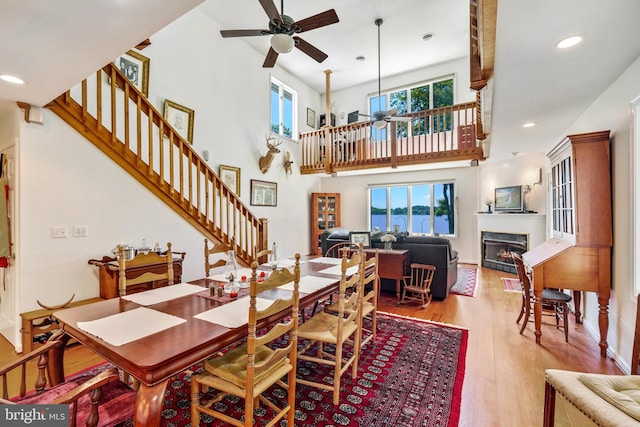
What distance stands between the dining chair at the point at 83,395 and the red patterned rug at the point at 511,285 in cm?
546

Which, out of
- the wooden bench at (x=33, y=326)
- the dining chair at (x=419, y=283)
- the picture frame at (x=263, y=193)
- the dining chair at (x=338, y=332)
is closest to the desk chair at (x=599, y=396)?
the dining chair at (x=338, y=332)

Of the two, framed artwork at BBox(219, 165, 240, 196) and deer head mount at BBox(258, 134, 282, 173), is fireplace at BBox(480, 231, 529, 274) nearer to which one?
deer head mount at BBox(258, 134, 282, 173)

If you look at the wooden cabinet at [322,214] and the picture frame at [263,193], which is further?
the wooden cabinet at [322,214]

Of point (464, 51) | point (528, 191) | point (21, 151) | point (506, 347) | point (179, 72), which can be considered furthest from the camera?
point (464, 51)

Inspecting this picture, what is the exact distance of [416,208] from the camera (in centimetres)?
799

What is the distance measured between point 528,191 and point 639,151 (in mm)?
4460

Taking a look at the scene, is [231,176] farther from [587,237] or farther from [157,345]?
[587,237]

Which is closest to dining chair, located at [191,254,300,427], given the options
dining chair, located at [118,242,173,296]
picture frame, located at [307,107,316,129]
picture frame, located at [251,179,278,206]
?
dining chair, located at [118,242,173,296]

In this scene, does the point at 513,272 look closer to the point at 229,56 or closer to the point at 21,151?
the point at 229,56

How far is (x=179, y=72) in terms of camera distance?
15.7 feet

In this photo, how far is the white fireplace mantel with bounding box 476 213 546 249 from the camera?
5758mm

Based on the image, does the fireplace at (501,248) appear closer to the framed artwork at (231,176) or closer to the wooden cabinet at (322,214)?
the wooden cabinet at (322,214)

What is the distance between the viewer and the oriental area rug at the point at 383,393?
72.2 inches

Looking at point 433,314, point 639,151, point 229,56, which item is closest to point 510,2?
point 639,151
